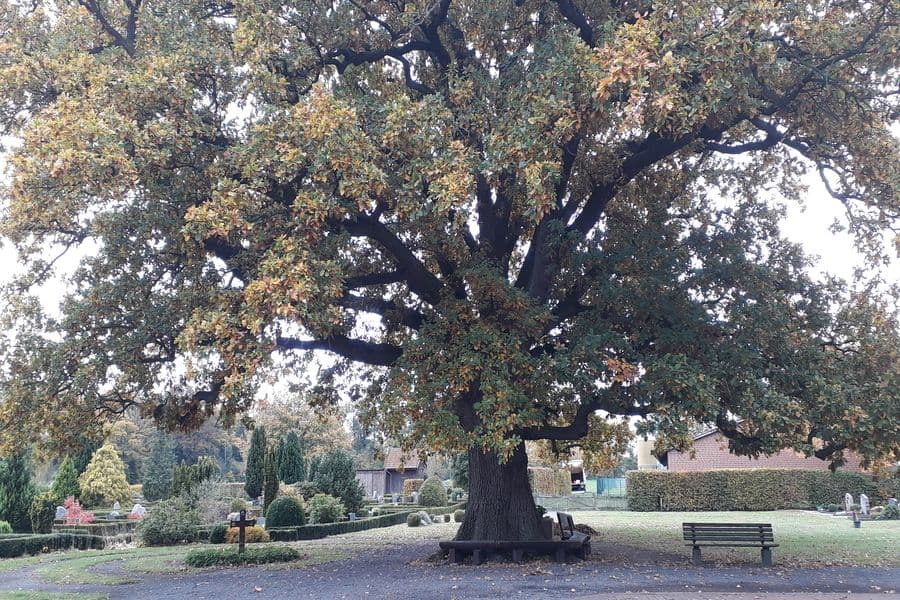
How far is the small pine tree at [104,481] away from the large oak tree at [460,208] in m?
21.9

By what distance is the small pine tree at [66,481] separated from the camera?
26.4 meters

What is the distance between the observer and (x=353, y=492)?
2714cm

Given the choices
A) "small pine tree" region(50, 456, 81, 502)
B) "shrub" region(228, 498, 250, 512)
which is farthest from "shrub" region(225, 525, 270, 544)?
"small pine tree" region(50, 456, 81, 502)

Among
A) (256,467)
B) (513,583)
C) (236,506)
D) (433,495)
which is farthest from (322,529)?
(513,583)

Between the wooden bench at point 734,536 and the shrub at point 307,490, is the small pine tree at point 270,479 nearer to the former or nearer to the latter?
the shrub at point 307,490

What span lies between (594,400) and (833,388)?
3634 mm

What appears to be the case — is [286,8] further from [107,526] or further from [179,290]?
[107,526]

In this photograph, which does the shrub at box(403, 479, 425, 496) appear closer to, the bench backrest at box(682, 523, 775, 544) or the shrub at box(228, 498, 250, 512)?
the shrub at box(228, 498, 250, 512)

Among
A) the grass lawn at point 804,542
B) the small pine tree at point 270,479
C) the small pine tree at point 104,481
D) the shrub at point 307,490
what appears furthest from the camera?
the small pine tree at point 104,481

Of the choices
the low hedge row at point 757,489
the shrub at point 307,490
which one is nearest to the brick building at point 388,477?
the shrub at point 307,490

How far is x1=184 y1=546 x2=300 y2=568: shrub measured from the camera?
14016mm

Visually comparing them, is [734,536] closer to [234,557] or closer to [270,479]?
[234,557]

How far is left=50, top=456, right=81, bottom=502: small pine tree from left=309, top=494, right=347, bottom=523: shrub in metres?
10.2

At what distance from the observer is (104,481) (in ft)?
104
